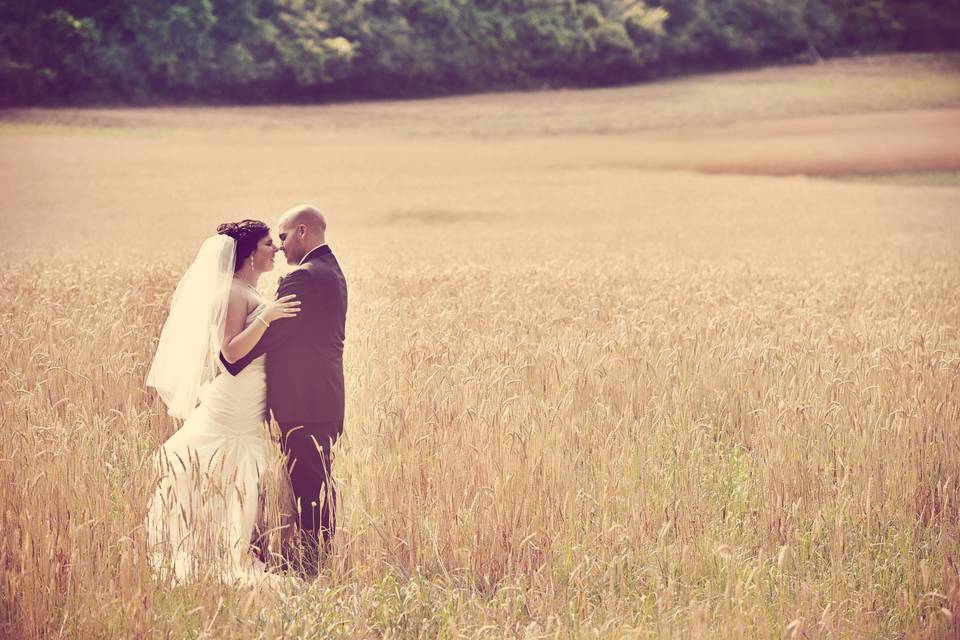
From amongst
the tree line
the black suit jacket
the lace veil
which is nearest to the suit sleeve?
the black suit jacket

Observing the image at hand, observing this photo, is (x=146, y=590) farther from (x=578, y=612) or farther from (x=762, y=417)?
(x=762, y=417)

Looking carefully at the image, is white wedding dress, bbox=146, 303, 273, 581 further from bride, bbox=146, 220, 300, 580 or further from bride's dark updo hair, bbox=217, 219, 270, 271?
bride's dark updo hair, bbox=217, 219, 270, 271

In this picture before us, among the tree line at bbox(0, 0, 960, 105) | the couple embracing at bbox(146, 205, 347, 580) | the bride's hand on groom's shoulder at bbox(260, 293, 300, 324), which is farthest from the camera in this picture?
the tree line at bbox(0, 0, 960, 105)

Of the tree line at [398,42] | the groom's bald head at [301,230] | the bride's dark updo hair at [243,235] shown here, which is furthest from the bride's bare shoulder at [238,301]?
the tree line at [398,42]

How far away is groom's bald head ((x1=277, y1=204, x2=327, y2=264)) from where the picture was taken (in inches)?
153

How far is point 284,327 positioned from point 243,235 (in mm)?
464

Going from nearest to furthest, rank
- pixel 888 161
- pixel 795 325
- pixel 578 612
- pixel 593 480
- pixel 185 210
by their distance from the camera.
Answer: pixel 578 612
pixel 593 480
pixel 795 325
pixel 185 210
pixel 888 161

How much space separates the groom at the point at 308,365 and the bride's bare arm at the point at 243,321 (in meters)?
0.07

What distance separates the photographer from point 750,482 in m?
4.39

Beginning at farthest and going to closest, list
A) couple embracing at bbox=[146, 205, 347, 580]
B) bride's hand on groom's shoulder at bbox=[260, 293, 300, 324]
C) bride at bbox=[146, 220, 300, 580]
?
1. bride at bbox=[146, 220, 300, 580]
2. couple embracing at bbox=[146, 205, 347, 580]
3. bride's hand on groom's shoulder at bbox=[260, 293, 300, 324]

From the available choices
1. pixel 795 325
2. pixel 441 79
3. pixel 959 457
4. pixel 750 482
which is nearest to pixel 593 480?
pixel 750 482

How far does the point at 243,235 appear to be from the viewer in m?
4.04

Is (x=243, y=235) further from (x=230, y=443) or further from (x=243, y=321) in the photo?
(x=230, y=443)

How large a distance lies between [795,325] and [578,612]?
4.99m
